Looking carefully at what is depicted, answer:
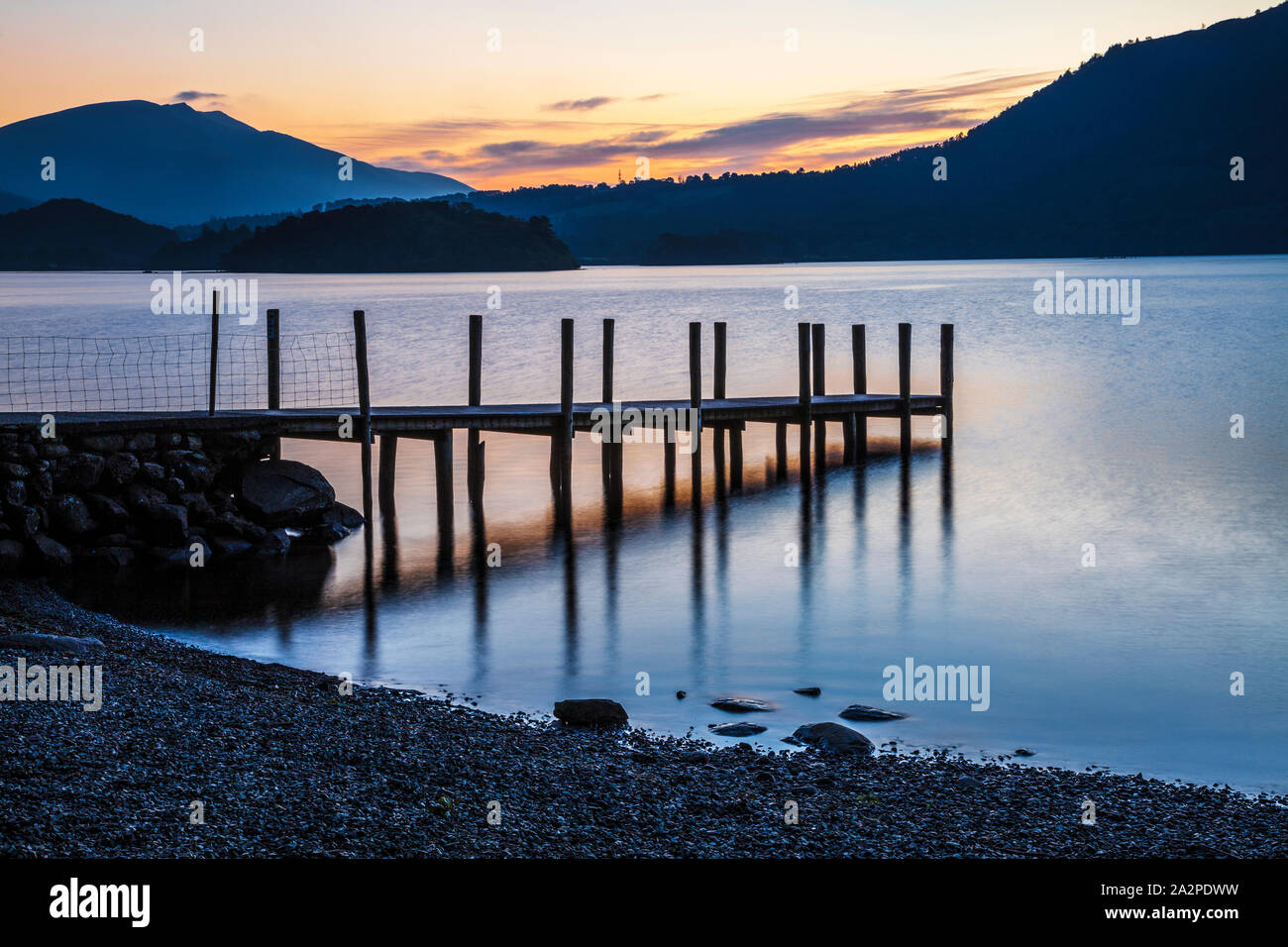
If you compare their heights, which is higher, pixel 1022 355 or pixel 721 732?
pixel 1022 355

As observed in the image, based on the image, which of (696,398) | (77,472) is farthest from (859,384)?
(77,472)

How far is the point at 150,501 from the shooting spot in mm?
17625

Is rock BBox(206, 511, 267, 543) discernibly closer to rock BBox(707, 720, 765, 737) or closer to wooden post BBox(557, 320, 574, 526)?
wooden post BBox(557, 320, 574, 526)

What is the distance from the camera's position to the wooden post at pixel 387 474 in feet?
69.5

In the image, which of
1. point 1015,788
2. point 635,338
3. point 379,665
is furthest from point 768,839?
point 635,338

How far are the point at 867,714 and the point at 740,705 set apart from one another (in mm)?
1180

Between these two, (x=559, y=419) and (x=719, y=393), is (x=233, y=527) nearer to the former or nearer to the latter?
(x=559, y=419)

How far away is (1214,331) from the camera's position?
196 ft

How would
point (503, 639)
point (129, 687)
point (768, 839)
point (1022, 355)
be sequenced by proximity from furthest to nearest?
point (1022, 355) → point (503, 639) → point (129, 687) → point (768, 839)

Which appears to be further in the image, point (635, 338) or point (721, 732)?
point (635, 338)

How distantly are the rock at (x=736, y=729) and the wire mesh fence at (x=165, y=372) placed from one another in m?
18.1

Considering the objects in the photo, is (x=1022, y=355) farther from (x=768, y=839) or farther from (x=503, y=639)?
(x=768, y=839)
